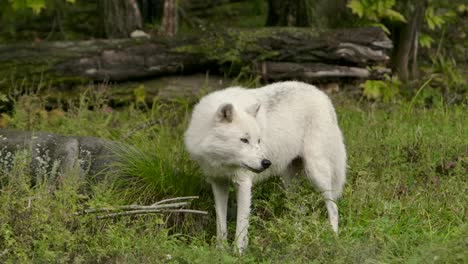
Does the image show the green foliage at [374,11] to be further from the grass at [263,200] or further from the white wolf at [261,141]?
the white wolf at [261,141]

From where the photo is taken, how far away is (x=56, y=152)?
26.3ft

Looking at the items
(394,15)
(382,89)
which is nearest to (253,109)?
(382,89)

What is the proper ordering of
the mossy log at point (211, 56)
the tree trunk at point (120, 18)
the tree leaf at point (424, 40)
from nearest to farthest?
the mossy log at point (211, 56) < the tree trunk at point (120, 18) < the tree leaf at point (424, 40)

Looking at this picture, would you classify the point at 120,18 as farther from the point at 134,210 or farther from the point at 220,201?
the point at 134,210

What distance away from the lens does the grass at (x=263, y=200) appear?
20.5 ft

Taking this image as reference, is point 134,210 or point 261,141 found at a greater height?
point 261,141

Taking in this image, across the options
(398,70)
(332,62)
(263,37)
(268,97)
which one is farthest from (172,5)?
(268,97)

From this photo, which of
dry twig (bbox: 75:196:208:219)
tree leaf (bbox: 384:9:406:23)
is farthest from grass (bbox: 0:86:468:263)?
tree leaf (bbox: 384:9:406:23)

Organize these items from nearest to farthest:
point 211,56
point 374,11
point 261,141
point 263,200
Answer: point 261,141 → point 263,200 → point 211,56 → point 374,11

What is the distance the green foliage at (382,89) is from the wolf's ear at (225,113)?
464 cm

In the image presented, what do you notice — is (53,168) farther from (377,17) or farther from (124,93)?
(377,17)

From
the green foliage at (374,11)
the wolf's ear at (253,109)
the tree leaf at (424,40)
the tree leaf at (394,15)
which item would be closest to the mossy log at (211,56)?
the green foliage at (374,11)

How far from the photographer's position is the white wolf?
275 inches

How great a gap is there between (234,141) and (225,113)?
239 mm
